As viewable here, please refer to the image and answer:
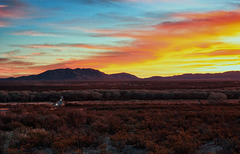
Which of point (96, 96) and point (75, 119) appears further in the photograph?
point (96, 96)

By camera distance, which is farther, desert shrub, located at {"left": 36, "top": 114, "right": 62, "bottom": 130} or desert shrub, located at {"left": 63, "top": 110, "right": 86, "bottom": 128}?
desert shrub, located at {"left": 63, "top": 110, "right": 86, "bottom": 128}

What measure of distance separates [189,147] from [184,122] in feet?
15.6

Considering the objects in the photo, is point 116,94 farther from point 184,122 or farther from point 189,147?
point 189,147

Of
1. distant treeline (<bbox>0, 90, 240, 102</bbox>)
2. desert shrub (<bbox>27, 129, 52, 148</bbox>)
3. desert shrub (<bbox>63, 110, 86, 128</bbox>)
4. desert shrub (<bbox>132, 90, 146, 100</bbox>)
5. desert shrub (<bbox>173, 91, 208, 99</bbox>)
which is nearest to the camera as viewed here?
desert shrub (<bbox>27, 129, 52, 148</bbox>)

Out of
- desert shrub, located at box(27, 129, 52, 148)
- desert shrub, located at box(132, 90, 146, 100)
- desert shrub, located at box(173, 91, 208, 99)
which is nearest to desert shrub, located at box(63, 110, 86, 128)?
desert shrub, located at box(27, 129, 52, 148)

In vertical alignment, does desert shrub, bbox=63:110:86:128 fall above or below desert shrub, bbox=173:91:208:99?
above

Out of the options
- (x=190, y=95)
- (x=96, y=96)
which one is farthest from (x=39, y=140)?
(x=190, y=95)

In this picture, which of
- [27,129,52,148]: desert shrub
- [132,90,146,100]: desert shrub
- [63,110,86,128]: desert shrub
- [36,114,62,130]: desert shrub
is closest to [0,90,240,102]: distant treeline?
[132,90,146,100]: desert shrub

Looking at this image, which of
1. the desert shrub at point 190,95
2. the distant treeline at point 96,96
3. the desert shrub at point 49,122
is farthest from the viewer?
the desert shrub at point 190,95

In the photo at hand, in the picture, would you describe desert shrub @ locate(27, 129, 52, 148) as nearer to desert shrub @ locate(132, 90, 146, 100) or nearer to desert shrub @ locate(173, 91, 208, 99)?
desert shrub @ locate(132, 90, 146, 100)

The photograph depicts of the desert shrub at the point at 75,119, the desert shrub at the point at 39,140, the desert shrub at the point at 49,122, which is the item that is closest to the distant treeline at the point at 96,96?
the desert shrub at the point at 75,119

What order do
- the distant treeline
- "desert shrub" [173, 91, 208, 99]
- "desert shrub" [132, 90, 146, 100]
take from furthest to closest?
"desert shrub" [132, 90, 146, 100]
"desert shrub" [173, 91, 208, 99]
the distant treeline

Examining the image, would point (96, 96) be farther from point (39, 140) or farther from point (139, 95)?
point (39, 140)

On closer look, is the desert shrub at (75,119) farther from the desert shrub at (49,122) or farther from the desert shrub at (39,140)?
the desert shrub at (39,140)
